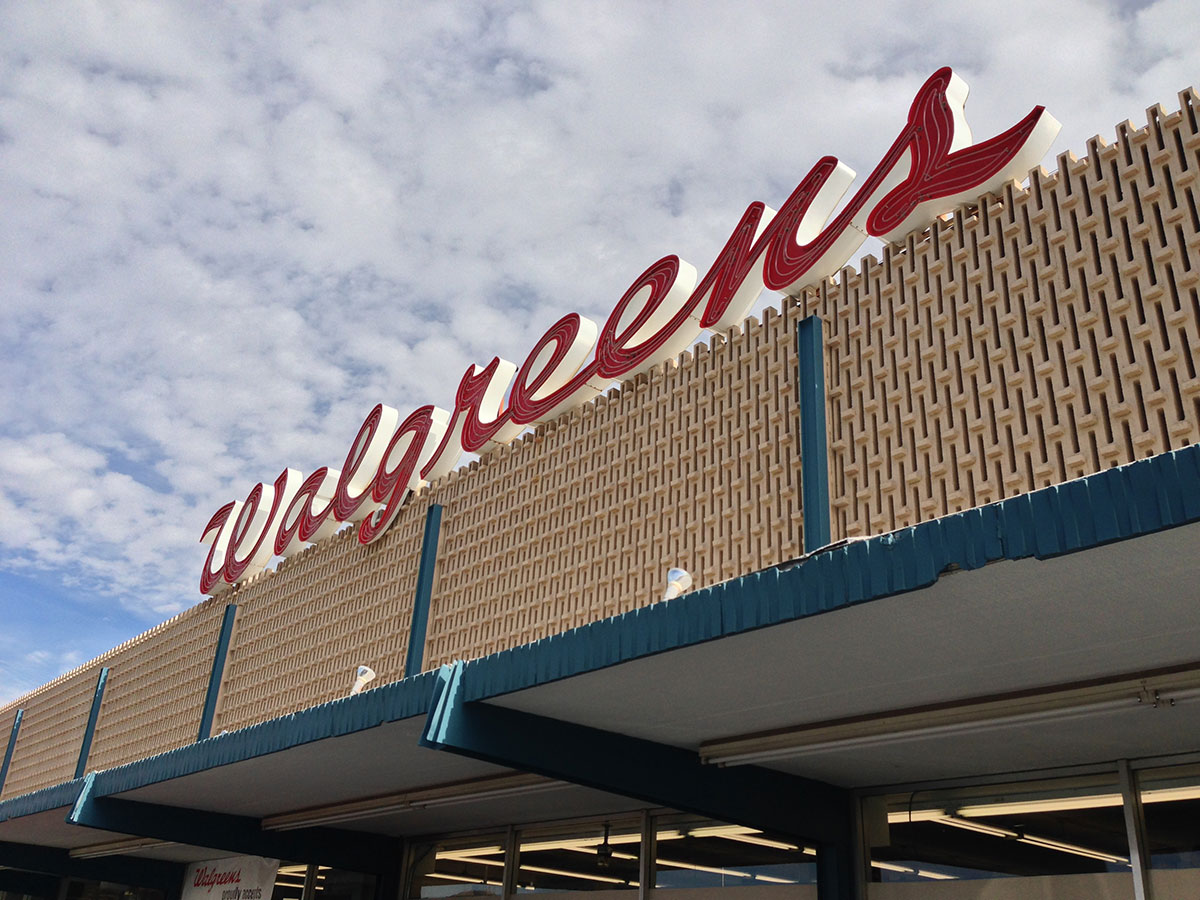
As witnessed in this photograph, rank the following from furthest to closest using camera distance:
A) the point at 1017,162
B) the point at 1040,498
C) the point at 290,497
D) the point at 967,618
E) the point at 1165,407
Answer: the point at 290,497
the point at 1017,162
the point at 1165,407
the point at 967,618
the point at 1040,498

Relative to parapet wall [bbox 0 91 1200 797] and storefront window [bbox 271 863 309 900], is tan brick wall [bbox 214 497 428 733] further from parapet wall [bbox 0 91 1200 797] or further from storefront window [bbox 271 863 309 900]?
storefront window [bbox 271 863 309 900]

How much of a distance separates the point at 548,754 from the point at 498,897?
5.26m

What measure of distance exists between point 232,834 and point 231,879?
3.24 meters

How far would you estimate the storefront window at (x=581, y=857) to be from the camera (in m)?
10.8

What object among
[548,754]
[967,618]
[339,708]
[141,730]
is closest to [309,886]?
[141,730]

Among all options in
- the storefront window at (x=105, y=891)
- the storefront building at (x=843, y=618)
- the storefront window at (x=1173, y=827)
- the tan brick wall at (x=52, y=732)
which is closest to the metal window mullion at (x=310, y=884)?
the storefront building at (x=843, y=618)

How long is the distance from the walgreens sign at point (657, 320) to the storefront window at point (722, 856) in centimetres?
444

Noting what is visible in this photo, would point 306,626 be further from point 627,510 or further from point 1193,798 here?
point 1193,798

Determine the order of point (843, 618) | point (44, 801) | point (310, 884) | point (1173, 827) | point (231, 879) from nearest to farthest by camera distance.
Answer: point (843, 618), point (1173, 827), point (44, 801), point (310, 884), point (231, 879)

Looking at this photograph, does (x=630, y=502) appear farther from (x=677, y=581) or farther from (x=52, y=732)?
(x=52, y=732)

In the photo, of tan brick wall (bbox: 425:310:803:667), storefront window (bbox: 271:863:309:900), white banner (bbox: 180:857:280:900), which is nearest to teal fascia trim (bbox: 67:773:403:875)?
white banner (bbox: 180:857:280:900)

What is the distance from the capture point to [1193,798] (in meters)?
7.09

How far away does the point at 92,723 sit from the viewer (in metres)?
20.3

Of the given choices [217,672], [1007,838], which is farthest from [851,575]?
[217,672]
